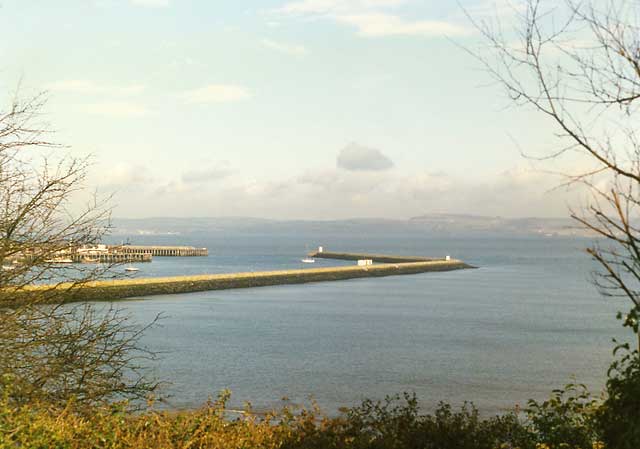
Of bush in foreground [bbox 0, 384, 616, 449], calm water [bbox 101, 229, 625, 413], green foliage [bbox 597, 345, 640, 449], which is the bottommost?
calm water [bbox 101, 229, 625, 413]

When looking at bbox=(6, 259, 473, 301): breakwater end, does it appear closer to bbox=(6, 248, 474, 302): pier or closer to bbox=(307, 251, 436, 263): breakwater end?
bbox=(6, 248, 474, 302): pier

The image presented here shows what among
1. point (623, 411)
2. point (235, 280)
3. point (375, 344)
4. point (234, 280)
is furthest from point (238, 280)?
point (623, 411)

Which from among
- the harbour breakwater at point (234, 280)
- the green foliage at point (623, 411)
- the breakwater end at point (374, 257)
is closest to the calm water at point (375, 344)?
the harbour breakwater at point (234, 280)

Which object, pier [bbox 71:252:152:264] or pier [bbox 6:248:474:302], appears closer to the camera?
pier [bbox 71:252:152:264]

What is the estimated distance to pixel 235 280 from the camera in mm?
83062

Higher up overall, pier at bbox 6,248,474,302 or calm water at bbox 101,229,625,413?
pier at bbox 6,248,474,302

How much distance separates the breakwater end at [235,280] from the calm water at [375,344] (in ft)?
7.96

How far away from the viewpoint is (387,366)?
118 ft

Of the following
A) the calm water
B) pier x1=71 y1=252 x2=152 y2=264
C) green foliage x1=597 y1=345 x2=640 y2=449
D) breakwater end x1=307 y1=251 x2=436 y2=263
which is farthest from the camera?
breakwater end x1=307 y1=251 x2=436 y2=263

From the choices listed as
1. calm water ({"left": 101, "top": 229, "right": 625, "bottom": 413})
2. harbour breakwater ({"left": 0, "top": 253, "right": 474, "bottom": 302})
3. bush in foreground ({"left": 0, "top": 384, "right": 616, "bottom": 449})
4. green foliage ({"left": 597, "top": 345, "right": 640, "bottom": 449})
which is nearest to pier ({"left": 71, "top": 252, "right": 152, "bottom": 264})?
bush in foreground ({"left": 0, "top": 384, "right": 616, "bottom": 449})

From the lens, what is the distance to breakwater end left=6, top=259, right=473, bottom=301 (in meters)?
66.2

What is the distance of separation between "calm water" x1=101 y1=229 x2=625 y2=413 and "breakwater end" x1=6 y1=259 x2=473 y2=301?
2.43 metres

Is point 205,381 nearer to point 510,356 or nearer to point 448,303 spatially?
point 510,356

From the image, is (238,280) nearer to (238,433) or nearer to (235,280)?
(235,280)
